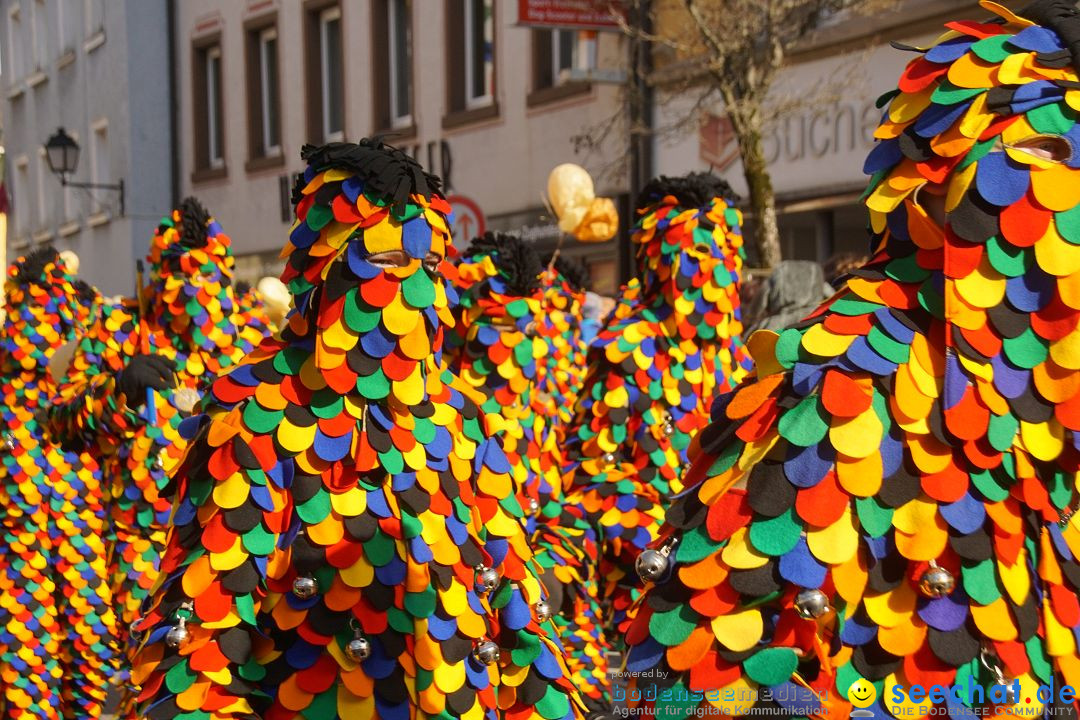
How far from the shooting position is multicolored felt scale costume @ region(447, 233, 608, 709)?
421cm

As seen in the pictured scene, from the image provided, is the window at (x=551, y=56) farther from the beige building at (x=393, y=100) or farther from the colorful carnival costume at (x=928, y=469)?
the colorful carnival costume at (x=928, y=469)

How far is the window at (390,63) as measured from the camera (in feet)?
58.3

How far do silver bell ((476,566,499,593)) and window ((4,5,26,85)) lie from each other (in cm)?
2801

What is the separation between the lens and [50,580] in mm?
5258

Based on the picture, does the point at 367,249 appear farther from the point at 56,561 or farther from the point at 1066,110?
the point at 56,561

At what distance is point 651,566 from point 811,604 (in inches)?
8.7

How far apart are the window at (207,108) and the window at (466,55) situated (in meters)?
6.91

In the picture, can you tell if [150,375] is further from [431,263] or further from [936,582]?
[936,582]

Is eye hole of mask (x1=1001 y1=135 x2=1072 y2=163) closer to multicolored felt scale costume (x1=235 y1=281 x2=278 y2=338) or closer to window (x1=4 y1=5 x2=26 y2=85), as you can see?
multicolored felt scale costume (x1=235 y1=281 x2=278 y2=338)

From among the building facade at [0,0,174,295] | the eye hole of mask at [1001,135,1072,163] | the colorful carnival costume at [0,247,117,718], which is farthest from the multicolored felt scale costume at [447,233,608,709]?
the building facade at [0,0,174,295]

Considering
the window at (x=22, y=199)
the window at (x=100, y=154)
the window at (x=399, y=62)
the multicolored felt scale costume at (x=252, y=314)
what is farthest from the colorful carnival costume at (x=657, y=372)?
the window at (x=22, y=199)

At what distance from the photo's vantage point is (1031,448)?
189cm

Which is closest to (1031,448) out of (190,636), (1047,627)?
(1047,627)

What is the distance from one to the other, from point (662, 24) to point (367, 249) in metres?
10.8
